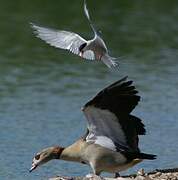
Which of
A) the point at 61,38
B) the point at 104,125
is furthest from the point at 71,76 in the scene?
the point at 104,125

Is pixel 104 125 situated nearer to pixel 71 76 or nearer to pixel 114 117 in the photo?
pixel 114 117

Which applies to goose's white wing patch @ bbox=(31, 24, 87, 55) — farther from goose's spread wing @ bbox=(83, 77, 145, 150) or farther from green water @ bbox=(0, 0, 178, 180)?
green water @ bbox=(0, 0, 178, 180)

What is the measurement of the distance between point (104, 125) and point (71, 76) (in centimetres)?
848

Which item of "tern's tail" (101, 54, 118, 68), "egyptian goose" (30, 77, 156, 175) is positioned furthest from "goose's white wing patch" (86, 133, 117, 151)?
"tern's tail" (101, 54, 118, 68)

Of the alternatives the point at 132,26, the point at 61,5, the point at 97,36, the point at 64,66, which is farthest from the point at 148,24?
the point at 97,36

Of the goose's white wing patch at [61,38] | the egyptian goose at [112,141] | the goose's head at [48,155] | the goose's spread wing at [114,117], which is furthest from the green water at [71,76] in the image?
the goose's white wing patch at [61,38]

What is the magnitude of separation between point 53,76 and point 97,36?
8558 millimetres

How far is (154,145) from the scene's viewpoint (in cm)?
1521

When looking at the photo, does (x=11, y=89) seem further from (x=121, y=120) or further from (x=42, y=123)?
(x=121, y=120)

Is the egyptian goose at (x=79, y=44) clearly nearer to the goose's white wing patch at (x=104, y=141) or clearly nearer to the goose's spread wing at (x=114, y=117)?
the goose's spread wing at (x=114, y=117)

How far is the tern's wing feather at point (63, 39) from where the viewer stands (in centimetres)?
1245

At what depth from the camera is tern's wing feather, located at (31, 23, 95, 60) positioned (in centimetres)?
1245

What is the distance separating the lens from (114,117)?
12.1m

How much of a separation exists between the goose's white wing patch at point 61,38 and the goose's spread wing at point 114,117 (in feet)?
2.82
